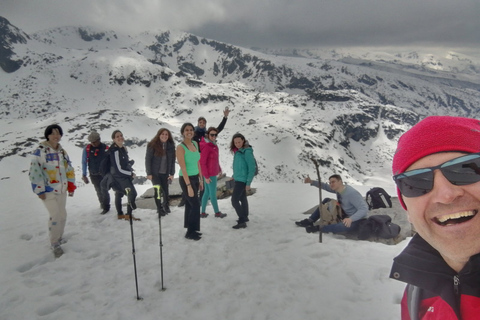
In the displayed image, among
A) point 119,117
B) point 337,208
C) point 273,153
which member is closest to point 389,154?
point 273,153

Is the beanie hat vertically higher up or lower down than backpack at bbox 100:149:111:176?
higher up

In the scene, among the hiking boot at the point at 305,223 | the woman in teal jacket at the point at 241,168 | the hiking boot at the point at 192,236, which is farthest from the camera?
the hiking boot at the point at 305,223

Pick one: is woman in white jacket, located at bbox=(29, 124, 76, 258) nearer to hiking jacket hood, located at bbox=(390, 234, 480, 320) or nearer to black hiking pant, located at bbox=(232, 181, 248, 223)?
black hiking pant, located at bbox=(232, 181, 248, 223)

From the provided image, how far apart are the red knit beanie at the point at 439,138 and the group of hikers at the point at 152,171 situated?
458cm

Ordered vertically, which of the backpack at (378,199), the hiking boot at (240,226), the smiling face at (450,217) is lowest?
the hiking boot at (240,226)

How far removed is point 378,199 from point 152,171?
8291 mm

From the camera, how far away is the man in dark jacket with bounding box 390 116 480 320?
1355 mm

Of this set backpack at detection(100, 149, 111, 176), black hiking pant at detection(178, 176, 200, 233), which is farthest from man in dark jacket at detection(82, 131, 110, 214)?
black hiking pant at detection(178, 176, 200, 233)

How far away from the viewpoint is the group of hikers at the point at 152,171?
18.8 feet

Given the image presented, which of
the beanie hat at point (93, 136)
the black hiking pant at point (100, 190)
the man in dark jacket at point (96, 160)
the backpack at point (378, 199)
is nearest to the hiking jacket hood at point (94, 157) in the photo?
the man in dark jacket at point (96, 160)

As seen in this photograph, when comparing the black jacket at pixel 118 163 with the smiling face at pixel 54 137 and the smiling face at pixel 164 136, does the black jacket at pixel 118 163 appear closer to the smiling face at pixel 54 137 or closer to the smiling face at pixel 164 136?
the smiling face at pixel 164 136

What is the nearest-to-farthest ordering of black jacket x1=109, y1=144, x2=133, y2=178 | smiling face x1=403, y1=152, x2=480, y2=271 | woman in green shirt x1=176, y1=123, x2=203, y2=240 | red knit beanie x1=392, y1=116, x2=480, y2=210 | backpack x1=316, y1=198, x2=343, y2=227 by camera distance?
smiling face x1=403, y1=152, x2=480, y2=271 → red knit beanie x1=392, y1=116, x2=480, y2=210 → woman in green shirt x1=176, y1=123, x2=203, y2=240 → backpack x1=316, y1=198, x2=343, y2=227 → black jacket x1=109, y1=144, x2=133, y2=178

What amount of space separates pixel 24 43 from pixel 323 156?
24127 cm

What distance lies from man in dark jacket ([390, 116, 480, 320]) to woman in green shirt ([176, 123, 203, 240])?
5.47 meters
